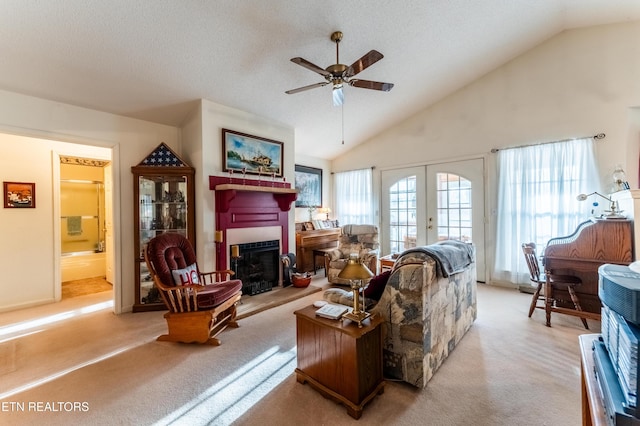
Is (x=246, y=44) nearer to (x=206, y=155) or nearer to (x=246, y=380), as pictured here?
(x=206, y=155)

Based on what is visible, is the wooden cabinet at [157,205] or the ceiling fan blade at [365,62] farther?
the wooden cabinet at [157,205]

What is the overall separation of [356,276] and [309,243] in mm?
3757

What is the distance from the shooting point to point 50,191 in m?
4.06

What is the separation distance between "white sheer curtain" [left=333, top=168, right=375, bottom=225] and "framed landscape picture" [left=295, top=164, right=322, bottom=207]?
50 cm

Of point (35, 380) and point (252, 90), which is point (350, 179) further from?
point (35, 380)

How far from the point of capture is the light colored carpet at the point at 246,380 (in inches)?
70.5

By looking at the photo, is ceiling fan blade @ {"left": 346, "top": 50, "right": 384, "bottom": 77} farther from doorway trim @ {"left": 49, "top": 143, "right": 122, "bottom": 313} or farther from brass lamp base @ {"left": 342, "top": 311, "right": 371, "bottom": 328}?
doorway trim @ {"left": 49, "top": 143, "right": 122, "bottom": 313}

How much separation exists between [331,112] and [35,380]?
4.63 meters

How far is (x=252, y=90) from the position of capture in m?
3.71

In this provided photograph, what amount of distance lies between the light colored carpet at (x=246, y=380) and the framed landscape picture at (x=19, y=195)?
163cm

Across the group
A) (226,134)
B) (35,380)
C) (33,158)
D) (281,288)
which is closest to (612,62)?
(226,134)

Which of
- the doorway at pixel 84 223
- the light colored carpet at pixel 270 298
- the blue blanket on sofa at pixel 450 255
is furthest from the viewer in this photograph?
the doorway at pixel 84 223

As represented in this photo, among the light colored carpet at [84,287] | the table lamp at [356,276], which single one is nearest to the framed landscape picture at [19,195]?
the light colored carpet at [84,287]

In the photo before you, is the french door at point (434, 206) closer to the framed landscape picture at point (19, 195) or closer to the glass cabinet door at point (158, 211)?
the glass cabinet door at point (158, 211)
